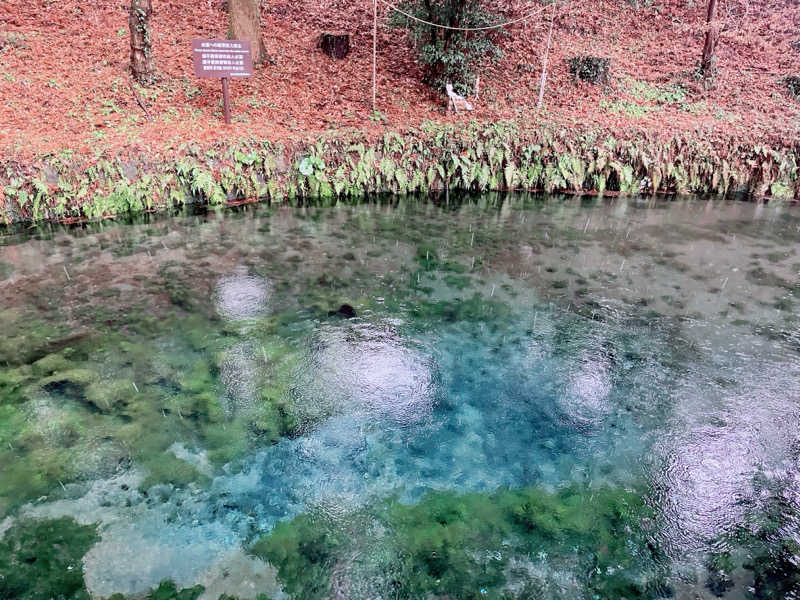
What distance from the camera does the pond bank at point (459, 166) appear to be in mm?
9539

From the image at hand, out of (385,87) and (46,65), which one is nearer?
(46,65)

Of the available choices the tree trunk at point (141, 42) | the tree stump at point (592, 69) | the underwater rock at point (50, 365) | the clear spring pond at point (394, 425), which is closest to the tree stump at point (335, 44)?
the tree trunk at point (141, 42)

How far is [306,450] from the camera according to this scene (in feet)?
12.5

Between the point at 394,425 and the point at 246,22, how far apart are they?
11.7 metres

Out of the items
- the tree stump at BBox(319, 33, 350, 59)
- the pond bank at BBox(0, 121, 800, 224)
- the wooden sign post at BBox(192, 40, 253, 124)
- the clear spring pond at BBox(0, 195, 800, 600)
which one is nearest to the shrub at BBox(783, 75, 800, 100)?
the pond bank at BBox(0, 121, 800, 224)

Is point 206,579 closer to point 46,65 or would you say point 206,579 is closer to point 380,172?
point 380,172

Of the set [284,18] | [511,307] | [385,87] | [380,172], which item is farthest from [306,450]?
[284,18]

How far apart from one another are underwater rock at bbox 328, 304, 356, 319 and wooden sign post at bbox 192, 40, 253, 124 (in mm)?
6426

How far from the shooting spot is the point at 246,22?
12.1 meters

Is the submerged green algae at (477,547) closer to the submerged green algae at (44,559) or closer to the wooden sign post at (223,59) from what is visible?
the submerged green algae at (44,559)

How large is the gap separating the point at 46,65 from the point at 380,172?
7.66 meters

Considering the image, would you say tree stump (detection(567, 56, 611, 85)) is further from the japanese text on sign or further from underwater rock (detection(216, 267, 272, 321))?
underwater rock (detection(216, 267, 272, 321))

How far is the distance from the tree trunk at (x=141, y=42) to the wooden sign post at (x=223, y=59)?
6.14ft

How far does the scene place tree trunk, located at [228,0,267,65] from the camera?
39.2 feet
